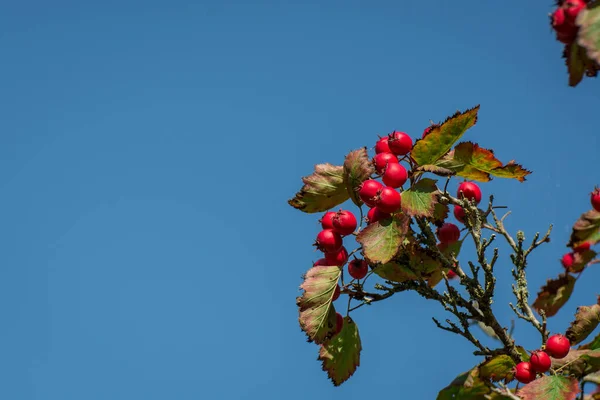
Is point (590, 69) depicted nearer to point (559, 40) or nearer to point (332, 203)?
point (559, 40)

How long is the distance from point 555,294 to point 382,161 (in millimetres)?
1389

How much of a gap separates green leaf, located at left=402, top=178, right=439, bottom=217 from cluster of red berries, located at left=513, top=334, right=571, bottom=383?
1177 mm

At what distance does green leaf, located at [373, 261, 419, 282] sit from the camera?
15.4 ft

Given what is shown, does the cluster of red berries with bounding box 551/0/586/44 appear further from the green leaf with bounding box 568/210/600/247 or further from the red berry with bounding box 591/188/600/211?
the red berry with bounding box 591/188/600/211

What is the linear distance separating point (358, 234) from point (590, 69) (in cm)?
185

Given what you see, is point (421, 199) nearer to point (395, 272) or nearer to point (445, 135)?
point (445, 135)

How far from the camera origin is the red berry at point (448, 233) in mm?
4957

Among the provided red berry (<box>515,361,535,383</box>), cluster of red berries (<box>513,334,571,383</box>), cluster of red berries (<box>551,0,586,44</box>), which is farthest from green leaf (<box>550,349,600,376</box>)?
cluster of red berries (<box>551,0,586,44</box>)

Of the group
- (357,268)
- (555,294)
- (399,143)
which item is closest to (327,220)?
(357,268)

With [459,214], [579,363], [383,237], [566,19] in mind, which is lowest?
[579,363]

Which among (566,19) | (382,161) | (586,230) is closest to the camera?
(566,19)

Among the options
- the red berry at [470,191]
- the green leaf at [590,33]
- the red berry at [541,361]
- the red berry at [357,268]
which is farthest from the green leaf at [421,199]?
the green leaf at [590,33]

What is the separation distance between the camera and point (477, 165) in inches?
178

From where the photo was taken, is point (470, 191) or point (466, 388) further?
point (470, 191)
